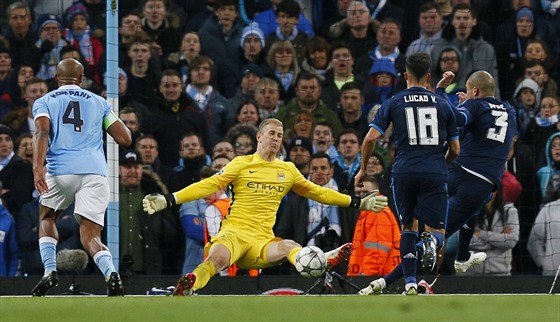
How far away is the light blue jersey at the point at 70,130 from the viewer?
10.1m

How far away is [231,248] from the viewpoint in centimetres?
1042

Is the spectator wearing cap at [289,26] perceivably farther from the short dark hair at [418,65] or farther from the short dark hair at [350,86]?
the short dark hair at [418,65]

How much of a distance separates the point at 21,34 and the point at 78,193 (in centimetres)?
558

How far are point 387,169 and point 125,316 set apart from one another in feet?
24.3

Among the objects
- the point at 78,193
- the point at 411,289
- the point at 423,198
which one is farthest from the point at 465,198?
the point at 78,193

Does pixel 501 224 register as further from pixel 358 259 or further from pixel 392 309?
pixel 392 309

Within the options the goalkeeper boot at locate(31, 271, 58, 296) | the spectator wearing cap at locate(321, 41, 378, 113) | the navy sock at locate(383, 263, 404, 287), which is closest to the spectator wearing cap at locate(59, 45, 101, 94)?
the spectator wearing cap at locate(321, 41, 378, 113)

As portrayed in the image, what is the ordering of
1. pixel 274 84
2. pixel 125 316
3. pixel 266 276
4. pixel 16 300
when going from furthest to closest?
pixel 274 84 → pixel 266 276 → pixel 16 300 → pixel 125 316

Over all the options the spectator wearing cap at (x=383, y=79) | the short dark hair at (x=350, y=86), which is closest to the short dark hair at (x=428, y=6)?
the spectator wearing cap at (x=383, y=79)

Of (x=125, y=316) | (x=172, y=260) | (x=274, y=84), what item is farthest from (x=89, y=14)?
(x=125, y=316)

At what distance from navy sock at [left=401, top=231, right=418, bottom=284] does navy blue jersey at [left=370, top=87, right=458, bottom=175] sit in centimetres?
53

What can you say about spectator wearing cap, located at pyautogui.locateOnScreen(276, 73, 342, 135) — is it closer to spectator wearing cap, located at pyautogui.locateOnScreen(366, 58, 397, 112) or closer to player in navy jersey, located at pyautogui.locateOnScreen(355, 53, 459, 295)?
spectator wearing cap, located at pyautogui.locateOnScreen(366, 58, 397, 112)

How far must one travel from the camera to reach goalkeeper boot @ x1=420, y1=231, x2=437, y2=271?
998cm

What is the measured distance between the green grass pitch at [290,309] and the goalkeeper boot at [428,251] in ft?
7.65
